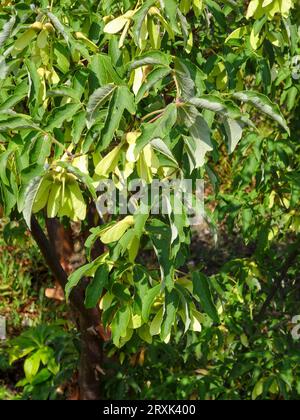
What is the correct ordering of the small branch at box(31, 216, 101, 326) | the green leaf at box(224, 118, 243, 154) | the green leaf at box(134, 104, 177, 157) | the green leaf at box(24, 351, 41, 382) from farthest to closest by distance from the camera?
the green leaf at box(24, 351, 41, 382) < the small branch at box(31, 216, 101, 326) < the green leaf at box(224, 118, 243, 154) < the green leaf at box(134, 104, 177, 157)

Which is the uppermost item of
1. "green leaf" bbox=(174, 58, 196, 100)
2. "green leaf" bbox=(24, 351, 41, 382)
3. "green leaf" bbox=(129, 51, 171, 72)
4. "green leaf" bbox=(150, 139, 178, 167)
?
"green leaf" bbox=(129, 51, 171, 72)

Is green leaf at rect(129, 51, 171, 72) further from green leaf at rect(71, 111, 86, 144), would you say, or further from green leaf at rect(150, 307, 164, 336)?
green leaf at rect(150, 307, 164, 336)

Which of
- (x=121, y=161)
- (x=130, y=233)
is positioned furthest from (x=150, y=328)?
(x=121, y=161)

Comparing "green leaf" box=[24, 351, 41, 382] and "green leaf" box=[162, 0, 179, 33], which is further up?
"green leaf" box=[162, 0, 179, 33]

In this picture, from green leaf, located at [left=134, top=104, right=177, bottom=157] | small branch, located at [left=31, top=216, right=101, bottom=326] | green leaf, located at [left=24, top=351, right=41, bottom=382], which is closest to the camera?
green leaf, located at [left=134, top=104, right=177, bottom=157]

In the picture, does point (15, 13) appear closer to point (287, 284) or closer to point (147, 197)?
point (147, 197)

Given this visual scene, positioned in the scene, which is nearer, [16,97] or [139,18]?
[139,18]

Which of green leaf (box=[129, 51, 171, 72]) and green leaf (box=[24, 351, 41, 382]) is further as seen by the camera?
green leaf (box=[24, 351, 41, 382])

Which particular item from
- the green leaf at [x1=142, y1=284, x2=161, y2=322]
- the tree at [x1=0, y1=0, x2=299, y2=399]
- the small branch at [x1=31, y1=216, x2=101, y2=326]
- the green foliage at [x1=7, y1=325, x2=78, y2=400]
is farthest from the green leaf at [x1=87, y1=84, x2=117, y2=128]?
the green foliage at [x1=7, y1=325, x2=78, y2=400]

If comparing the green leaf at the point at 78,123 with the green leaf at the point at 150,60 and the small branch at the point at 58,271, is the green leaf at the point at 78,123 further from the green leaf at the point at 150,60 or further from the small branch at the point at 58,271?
the small branch at the point at 58,271

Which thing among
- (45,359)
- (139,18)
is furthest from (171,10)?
(45,359)

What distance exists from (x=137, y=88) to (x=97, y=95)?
0.41 ft

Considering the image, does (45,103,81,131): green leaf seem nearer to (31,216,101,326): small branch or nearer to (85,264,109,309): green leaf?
(85,264,109,309): green leaf

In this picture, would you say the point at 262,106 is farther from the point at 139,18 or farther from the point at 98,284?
the point at 98,284
